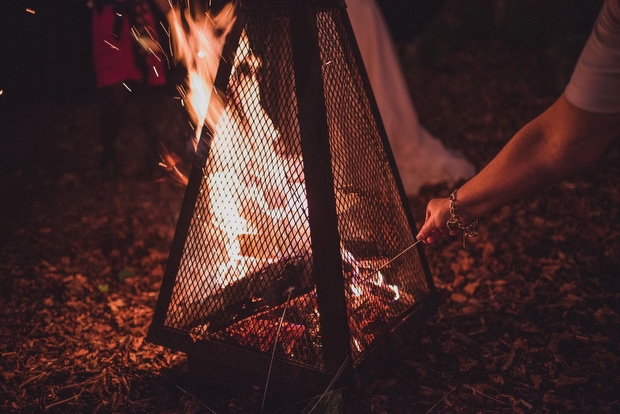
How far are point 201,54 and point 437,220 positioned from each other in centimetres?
148

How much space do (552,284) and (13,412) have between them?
340cm

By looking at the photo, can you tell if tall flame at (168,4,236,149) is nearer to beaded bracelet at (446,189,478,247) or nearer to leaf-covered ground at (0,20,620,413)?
beaded bracelet at (446,189,478,247)

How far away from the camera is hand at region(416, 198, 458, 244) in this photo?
7.00 ft

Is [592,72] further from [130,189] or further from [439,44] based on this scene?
[439,44]

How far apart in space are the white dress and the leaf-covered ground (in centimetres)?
24

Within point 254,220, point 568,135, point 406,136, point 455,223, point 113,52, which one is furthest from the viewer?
point 406,136

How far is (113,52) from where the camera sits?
4676 millimetres

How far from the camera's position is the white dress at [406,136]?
16.6 ft

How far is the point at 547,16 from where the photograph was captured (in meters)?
8.27

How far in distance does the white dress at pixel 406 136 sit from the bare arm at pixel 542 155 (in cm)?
331

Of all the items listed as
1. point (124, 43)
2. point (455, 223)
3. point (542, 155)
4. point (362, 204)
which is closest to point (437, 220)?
point (455, 223)

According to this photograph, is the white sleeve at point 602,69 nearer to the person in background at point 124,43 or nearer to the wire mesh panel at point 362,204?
the wire mesh panel at point 362,204

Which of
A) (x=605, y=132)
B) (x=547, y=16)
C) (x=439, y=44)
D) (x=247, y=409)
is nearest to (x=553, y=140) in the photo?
(x=605, y=132)

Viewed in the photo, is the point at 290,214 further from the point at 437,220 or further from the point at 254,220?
the point at 437,220
